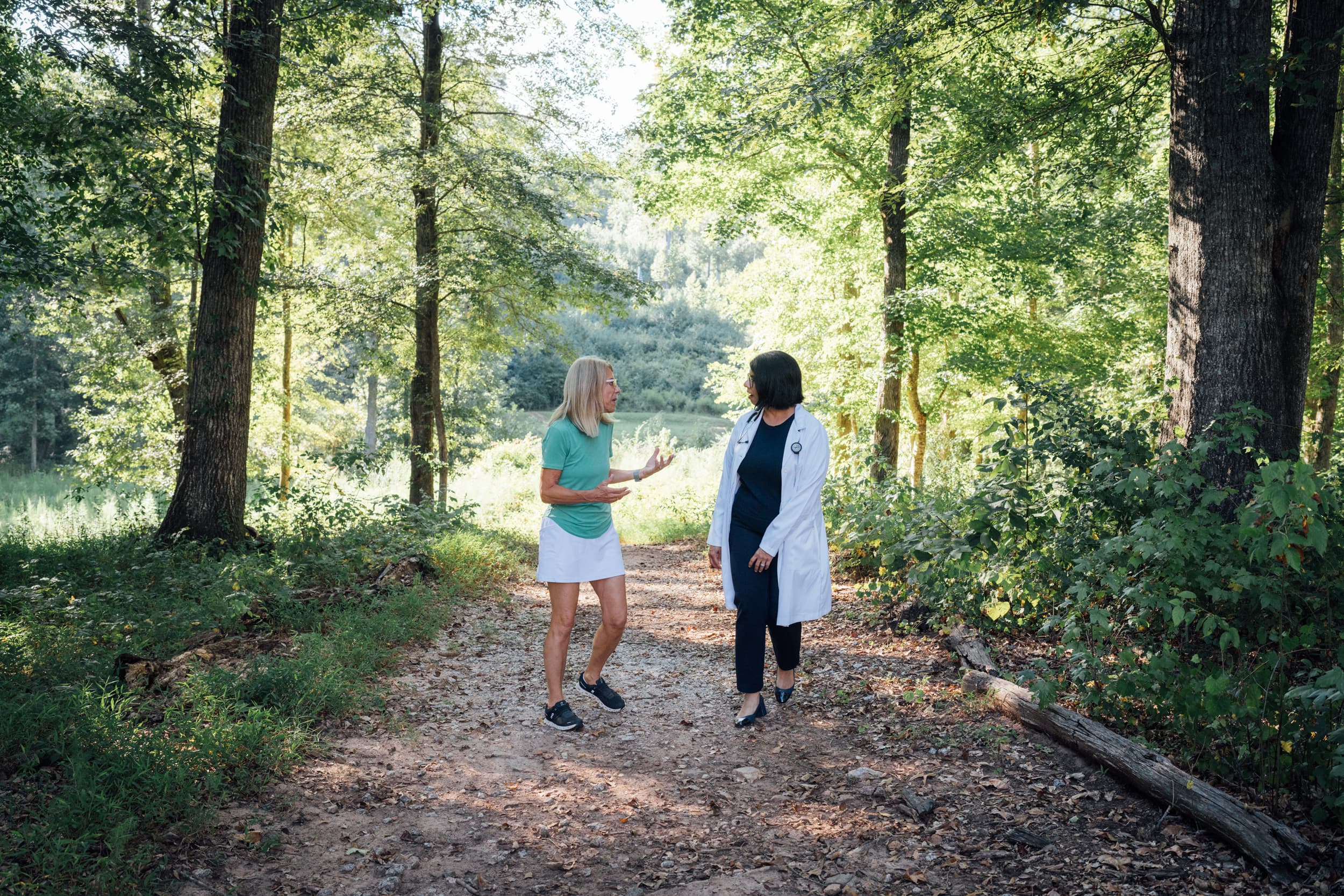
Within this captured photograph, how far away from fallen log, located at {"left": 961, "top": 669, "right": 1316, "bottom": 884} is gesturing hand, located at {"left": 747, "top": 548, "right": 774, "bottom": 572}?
158cm

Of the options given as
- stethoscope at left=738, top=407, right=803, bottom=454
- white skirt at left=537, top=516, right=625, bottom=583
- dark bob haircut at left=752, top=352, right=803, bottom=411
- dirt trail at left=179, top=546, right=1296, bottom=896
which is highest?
dark bob haircut at left=752, top=352, right=803, bottom=411

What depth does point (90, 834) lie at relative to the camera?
286cm

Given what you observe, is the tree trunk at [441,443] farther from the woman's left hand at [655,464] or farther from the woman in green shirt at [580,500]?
the woman's left hand at [655,464]

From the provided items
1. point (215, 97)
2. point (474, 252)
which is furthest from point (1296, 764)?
point (215, 97)

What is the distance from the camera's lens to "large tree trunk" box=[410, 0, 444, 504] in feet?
37.5

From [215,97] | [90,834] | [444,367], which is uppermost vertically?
[215,97]

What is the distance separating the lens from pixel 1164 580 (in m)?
3.89

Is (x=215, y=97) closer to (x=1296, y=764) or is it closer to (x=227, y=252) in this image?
(x=227, y=252)

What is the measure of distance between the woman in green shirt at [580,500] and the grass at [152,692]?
146 centimetres

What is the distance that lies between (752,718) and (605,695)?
0.95 m

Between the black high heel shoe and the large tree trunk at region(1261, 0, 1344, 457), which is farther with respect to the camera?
the large tree trunk at region(1261, 0, 1344, 457)

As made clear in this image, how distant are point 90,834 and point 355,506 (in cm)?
715

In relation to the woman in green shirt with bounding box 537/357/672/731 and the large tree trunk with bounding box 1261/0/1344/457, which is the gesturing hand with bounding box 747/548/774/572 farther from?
the large tree trunk with bounding box 1261/0/1344/457

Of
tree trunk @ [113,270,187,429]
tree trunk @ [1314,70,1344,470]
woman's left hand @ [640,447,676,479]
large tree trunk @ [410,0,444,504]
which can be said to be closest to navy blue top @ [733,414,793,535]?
woman's left hand @ [640,447,676,479]
